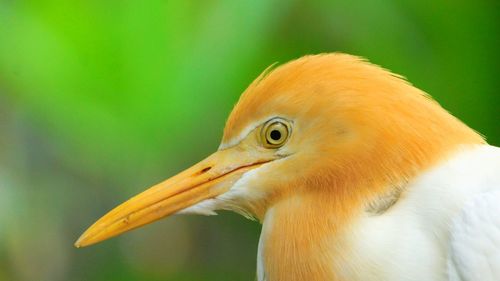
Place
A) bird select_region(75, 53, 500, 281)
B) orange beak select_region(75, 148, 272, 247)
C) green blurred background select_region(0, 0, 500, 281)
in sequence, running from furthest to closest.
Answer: green blurred background select_region(0, 0, 500, 281)
orange beak select_region(75, 148, 272, 247)
bird select_region(75, 53, 500, 281)

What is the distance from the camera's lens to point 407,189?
697 mm

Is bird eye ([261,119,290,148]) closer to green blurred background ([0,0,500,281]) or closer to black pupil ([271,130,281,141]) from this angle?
black pupil ([271,130,281,141])

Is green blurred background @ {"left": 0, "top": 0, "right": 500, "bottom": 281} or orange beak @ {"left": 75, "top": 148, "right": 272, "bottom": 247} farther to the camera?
green blurred background @ {"left": 0, "top": 0, "right": 500, "bottom": 281}

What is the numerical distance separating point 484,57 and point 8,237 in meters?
0.84

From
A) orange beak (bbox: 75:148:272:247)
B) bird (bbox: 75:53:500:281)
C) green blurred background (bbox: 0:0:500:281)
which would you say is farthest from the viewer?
green blurred background (bbox: 0:0:500:281)

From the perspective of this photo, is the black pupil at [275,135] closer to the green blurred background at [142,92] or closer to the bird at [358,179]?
the bird at [358,179]

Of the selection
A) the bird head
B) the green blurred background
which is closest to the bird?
the bird head

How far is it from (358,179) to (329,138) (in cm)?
5

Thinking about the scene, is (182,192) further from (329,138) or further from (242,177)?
(329,138)

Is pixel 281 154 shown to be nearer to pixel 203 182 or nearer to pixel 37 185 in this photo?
pixel 203 182

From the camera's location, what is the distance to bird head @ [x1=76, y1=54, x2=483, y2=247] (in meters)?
0.70

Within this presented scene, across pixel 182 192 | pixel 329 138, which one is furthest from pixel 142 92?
pixel 329 138

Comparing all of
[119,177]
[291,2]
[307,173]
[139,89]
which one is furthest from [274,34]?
[307,173]


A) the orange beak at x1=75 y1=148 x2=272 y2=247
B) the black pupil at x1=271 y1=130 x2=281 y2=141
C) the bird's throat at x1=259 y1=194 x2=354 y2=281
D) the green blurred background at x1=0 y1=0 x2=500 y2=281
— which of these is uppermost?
the green blurred background at x1=0 y1=0 x2=500 y2=281
